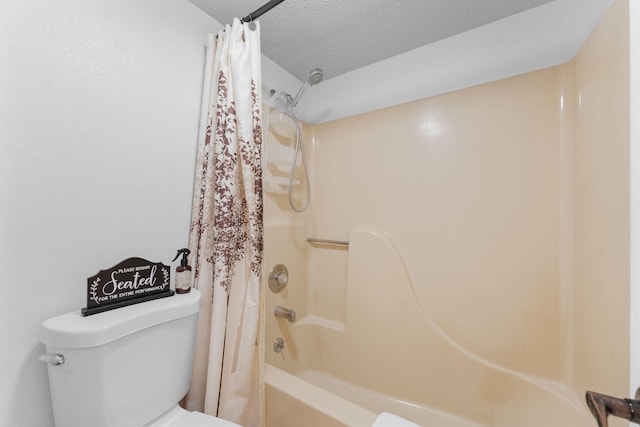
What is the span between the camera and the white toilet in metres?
0.63

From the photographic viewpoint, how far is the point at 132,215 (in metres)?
0.92

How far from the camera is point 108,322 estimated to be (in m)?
0.66

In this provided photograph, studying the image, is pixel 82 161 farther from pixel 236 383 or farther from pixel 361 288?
pixel 361 288

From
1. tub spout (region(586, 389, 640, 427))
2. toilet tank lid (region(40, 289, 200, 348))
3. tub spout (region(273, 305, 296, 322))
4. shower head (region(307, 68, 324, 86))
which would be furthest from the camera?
tub spout (region(273, 305, 296, 322))

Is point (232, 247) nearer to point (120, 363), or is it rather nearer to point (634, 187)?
point (120, 363)

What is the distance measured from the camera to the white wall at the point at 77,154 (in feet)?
2.24

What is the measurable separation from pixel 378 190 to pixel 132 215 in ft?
4.18

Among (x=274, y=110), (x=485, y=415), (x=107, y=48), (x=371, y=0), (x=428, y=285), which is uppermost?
(x=371, y=0)

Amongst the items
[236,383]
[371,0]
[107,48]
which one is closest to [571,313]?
[236,383]

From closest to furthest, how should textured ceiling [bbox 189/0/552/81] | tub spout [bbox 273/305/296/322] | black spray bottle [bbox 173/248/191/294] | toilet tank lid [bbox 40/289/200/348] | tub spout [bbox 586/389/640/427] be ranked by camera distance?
1. tub spout [bbox 586/389/640/427]
2. toilet tank lid [bbox 40/289/200/348]
3. black spray bottle [bbox 173/248/191/294]
4. textured ceiling [bbox 189/0/552/81]
5. tub spout [bbox 273/305/296/322]

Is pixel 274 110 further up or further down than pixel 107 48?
further up

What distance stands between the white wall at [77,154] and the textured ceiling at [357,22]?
0.43m

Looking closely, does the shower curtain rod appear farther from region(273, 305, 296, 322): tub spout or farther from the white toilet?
region(273, 305, 296, 322): tub spout

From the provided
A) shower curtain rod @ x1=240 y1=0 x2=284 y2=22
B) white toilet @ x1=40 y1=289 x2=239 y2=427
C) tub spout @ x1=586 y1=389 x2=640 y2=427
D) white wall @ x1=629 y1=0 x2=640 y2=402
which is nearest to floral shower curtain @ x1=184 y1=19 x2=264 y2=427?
shower curtain rod @ x1=240 y1=0 x2=284 y2=22
